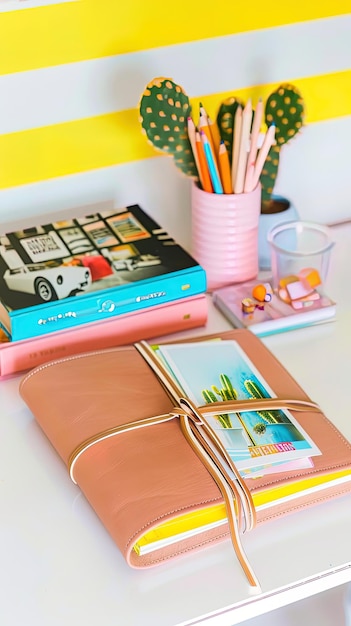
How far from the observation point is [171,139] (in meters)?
1.15

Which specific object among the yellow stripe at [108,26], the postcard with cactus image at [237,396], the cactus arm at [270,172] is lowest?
the postcard with cactus image at [237,396]

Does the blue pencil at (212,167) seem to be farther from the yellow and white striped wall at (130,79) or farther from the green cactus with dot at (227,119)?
the yellow and white striped wall at (130,79)

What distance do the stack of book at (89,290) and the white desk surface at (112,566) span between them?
15 cm

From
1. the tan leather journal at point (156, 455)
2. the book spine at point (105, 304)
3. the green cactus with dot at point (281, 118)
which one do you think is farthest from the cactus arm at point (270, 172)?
the tan leather journal at point (156, 455)

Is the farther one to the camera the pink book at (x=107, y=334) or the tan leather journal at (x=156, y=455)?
the pink book at (x=107, y=334)

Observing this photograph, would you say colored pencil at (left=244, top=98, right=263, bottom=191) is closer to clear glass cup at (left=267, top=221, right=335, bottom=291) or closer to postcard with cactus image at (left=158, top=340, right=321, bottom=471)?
clear glass cup at (left=267, top=221, right=335, bottom=291)

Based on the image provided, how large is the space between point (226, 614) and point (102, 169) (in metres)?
0.69

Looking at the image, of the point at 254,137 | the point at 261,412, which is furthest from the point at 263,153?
the point at 261,412

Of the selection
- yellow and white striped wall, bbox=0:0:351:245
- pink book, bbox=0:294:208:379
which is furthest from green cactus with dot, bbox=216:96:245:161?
pink book, bbox=0:294:208:379

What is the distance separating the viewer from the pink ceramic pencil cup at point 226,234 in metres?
1.17

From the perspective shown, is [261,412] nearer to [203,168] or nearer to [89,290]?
[89,290]

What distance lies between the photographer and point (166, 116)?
3.74 feet

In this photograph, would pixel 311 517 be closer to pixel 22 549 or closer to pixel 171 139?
pixel 22 549

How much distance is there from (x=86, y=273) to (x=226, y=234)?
8.3 inches
